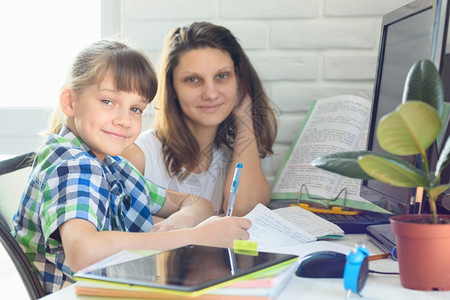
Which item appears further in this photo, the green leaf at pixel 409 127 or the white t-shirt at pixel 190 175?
the white t-shirt at pixel 190 175

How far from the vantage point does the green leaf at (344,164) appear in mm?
771

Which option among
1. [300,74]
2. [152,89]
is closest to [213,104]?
[300,74]

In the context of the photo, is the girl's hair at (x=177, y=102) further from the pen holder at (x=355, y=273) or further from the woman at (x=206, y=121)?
the pen holder at (x=355, y=273)

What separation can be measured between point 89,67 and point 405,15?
0.68m

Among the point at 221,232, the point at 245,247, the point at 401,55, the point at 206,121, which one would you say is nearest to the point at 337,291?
the point at 245,247

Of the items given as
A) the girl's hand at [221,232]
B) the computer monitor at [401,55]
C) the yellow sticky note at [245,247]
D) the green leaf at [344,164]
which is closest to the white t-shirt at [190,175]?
the computer monitor at [401,55]

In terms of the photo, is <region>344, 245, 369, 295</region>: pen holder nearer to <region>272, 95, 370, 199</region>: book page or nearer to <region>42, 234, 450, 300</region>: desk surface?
<region>42, 234, 450, 300</region>: desk surface

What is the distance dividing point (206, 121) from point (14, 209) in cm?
77

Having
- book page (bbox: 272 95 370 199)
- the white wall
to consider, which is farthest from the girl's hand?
the white wall

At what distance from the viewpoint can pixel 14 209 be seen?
1.22 meters

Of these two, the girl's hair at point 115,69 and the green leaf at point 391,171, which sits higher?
the girl's hair at point 115,69

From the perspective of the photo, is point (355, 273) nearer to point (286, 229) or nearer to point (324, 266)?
point (324, 266)

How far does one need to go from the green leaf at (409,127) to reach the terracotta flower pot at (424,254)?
111 millimetres

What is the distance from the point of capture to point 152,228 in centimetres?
131
